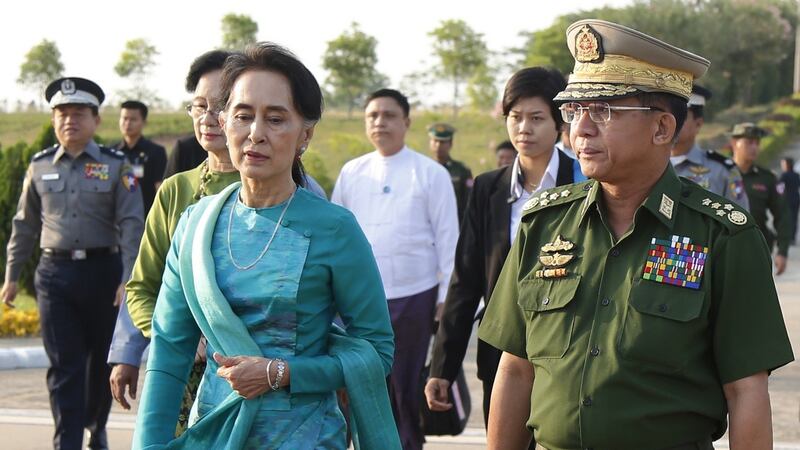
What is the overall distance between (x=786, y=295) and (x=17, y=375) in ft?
34.1

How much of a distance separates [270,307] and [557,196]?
0.84 metres

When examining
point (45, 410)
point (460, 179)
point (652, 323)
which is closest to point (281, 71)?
point (652, 323)

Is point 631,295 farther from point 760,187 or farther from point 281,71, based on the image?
point 760,187

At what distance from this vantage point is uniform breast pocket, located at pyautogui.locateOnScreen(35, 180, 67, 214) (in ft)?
25.5

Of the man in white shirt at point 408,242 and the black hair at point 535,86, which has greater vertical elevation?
the black hair at point 535,86

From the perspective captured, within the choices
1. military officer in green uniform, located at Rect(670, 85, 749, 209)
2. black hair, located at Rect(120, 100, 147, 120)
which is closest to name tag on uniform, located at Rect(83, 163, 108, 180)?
military officer in green uniform, located at Rect(670, 85, 749, 209)

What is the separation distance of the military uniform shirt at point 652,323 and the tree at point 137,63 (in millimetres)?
52105

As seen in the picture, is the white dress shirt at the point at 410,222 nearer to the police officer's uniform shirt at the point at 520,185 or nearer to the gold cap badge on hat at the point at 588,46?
the police officer's uniform shirt at the point at 520,185

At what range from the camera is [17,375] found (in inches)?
411

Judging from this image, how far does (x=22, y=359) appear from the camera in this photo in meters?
10.8

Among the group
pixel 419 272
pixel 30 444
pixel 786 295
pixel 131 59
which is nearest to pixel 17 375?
pixel 30 444

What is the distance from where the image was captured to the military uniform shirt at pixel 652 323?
323 cm

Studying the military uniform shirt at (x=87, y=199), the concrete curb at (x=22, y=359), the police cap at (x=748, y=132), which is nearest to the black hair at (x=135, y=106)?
the concrete curb at (x=22, y=359)

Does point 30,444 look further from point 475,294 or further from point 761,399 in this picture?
point 761,399
